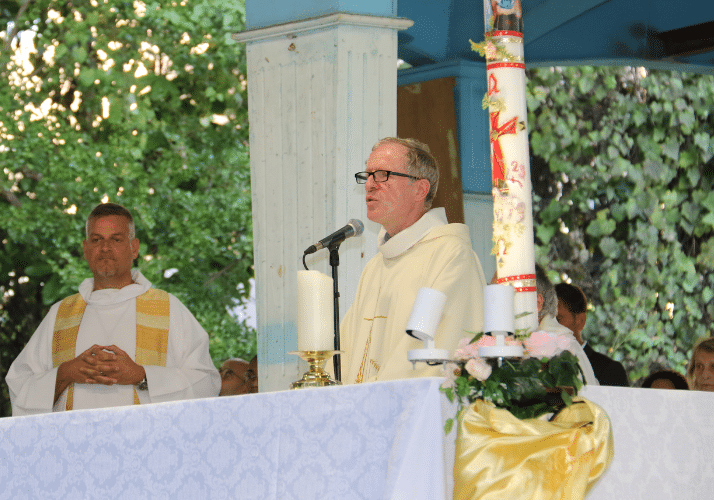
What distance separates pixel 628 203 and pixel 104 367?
4.71 metres

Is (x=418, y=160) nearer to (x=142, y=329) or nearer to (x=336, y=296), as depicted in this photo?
(x=336, y=296)

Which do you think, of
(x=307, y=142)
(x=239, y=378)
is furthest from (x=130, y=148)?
(x=307, y=142)

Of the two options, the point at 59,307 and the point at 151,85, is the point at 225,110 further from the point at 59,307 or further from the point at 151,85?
the point at 59,307

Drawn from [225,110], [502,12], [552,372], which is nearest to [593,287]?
[225,110]

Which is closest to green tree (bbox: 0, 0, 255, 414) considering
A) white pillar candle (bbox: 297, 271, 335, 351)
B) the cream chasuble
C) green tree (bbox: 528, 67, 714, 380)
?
green tree (bbox: 528, 67, 714, 380)

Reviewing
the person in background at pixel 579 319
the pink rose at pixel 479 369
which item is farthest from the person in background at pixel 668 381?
the pink rose at pixel 479 369

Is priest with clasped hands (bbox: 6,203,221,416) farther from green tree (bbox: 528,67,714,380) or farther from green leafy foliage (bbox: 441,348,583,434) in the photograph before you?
green tree (bbox: 528,67,714,380)

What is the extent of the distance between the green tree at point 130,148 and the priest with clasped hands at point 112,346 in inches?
173

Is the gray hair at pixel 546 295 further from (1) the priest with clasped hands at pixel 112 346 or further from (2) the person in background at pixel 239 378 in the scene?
(2) the person in background at pixel 239 378

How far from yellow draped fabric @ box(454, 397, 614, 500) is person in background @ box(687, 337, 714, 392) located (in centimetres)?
283

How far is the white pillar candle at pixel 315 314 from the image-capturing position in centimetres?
294

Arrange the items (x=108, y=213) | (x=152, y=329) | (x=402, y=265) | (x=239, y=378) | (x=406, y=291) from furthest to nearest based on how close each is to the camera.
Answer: (x=239, y=378)
(x=152, y=329)
(x=108, y=213)
(x=402, y=265)
(x=406, y=291)

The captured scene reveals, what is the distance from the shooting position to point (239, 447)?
2367 mm

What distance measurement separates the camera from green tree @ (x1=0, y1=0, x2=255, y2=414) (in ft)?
30.6
